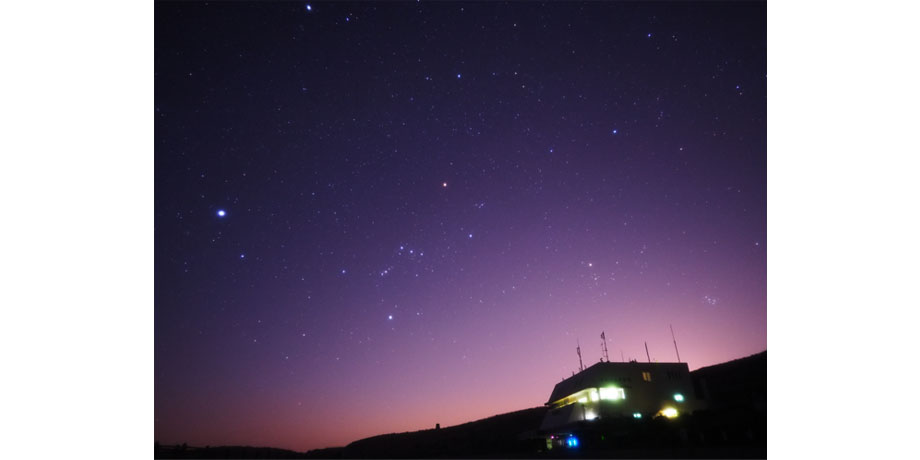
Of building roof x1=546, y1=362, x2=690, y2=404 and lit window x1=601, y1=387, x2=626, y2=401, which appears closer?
lit window x1=601, y1=387, x2=626, y2=401

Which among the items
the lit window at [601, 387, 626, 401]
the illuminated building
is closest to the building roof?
the illuminated building

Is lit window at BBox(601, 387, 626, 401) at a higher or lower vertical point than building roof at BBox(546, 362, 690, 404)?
lower

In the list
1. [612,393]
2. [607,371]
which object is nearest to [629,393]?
[612,393]

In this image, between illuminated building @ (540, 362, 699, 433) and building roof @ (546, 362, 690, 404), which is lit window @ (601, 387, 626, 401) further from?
building roof @ (546, 362, 690, 404)

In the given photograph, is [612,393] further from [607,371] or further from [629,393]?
[607,371]

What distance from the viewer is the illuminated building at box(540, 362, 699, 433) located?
22.5 m

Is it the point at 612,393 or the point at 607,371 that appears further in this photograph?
the point at 607,371

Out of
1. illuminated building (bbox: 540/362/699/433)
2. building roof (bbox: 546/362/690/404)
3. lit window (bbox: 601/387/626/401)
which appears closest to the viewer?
illuminated building (bbox: 540/362/699/433)

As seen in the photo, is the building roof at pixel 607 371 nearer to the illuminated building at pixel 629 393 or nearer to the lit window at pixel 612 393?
the illuminated building at pixel 629 393

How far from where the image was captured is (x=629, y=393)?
75.5ft

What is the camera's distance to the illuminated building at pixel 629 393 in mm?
22516

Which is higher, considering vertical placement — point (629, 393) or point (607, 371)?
point (607, 371)
